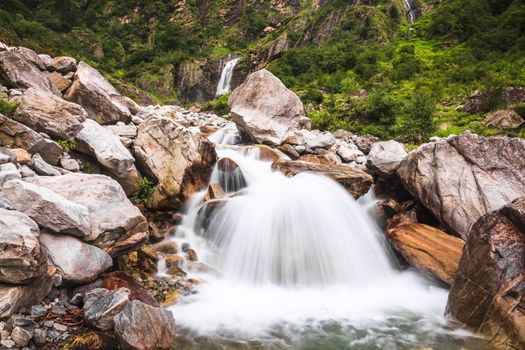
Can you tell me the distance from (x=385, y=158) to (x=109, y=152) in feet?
27.1

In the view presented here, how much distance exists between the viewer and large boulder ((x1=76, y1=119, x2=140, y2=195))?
8391 mm

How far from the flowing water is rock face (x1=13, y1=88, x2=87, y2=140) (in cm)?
373

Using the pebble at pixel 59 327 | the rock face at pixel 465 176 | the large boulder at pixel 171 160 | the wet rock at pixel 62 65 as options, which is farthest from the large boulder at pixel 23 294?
the wet rock at pixel 62 65

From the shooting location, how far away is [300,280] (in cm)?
809

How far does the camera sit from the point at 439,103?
73.9ft

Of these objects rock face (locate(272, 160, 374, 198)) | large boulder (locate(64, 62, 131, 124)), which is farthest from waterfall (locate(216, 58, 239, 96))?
rock face (locate(272, 160, 374, 198))

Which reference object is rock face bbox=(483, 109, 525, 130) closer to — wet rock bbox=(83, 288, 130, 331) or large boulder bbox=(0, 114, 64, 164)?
wet rock bbox=(83, 288, 130, 331)

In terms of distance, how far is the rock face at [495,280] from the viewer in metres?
5.29

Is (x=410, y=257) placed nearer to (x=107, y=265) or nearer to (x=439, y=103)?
(x=107, y=265)

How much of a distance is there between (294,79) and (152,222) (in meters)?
28.2

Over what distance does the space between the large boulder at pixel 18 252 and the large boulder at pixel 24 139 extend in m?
2.85

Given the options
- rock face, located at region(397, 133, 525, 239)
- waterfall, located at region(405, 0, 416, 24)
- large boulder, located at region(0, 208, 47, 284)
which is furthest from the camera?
waterfall, located at region(405, 0, 416, 24)

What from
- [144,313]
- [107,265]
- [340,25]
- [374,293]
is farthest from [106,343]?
[340,25]

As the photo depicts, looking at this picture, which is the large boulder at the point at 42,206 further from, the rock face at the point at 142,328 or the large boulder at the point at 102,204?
the rock face at the point at 142,328
